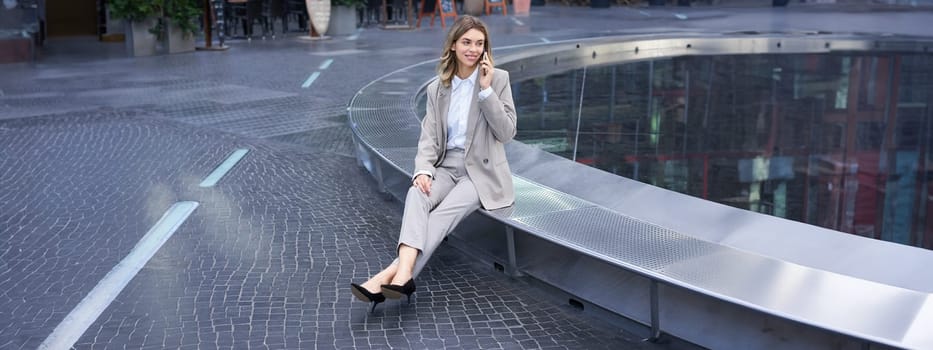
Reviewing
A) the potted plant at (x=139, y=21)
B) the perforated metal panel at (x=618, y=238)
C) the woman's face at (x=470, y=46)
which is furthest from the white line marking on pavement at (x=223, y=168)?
the potted plant at (x=139, y=21)

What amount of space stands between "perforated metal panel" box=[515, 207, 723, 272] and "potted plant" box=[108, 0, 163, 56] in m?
12.7

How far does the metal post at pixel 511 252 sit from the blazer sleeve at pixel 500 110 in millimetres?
466

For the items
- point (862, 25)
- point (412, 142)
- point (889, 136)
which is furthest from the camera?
point (862, 25)

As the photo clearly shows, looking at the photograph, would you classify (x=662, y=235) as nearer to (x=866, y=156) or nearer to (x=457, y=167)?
(x=457, y=167)

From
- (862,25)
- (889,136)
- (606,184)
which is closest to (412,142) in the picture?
(606,184)

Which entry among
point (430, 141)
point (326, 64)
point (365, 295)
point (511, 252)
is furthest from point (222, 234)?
point (326, 64)

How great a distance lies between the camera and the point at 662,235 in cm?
428

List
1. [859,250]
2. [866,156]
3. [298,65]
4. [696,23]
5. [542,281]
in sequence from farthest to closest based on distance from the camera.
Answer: [696,23] → [298,65] → [866,156] → [542,281] → [859,250]

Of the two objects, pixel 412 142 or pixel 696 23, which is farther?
pixel 696 23

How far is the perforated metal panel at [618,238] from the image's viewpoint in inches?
154

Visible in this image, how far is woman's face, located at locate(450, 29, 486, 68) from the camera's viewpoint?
15.0 feet

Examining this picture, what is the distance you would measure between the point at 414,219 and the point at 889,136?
229 inches

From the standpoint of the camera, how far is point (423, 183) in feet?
15.1

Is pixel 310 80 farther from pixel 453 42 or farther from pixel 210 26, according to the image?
pixel 453 42
